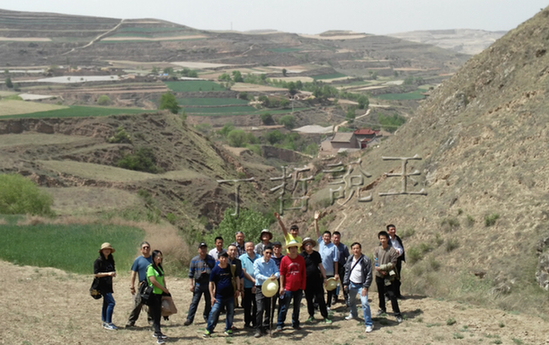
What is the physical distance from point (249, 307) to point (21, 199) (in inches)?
1232

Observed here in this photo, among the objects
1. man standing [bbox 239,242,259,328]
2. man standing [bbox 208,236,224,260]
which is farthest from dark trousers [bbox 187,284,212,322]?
man standing [bbox 239,242,259,328]

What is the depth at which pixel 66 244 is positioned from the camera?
90.4ft

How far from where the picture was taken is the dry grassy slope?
20.3 meters

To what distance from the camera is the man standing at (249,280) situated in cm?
1395

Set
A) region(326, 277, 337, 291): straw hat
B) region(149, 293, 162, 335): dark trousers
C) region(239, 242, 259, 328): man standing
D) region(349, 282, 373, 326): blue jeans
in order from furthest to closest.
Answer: region(326, 277, 337, 291): straw hat < region(239, 242, 259, 328): man standing < region(349, 282, 373, 326): blue jeans < region(149, 293, 162, 335): dark trousers

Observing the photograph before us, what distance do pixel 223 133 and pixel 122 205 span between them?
62061 millimetres

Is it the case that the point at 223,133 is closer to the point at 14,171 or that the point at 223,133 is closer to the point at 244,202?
the point at 244,202

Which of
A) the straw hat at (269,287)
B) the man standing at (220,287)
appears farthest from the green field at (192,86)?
the straw hat at (269,287)

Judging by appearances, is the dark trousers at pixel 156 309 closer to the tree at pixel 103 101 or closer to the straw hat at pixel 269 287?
the straw hat at pixel 269 287

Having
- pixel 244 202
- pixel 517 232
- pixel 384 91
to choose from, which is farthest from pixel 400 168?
pixel 384 91

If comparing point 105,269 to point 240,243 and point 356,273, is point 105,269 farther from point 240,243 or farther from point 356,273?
point 356,273

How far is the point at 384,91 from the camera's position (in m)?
174

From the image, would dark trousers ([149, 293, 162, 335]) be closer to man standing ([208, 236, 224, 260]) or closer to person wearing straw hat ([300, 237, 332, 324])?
man standing ([208, 236, 224, 260])

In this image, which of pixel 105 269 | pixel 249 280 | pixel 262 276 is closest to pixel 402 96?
pixel 249 280
